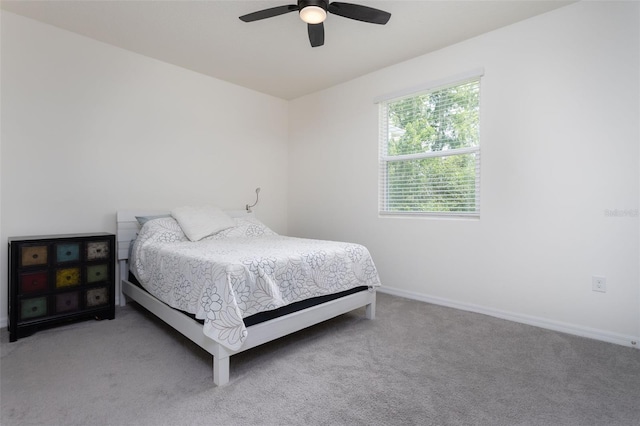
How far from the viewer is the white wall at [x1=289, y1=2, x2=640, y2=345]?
228 cm

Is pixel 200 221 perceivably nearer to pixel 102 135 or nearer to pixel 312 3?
pixel 102 135

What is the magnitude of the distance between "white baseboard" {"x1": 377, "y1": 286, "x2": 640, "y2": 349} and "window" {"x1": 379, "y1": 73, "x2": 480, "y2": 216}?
33.7 inches

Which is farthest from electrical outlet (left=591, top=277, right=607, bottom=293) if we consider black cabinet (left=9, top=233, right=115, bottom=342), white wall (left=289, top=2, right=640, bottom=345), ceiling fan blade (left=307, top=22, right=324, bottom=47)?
black cabinet (left=9, top=233, right=115, bottom=342)

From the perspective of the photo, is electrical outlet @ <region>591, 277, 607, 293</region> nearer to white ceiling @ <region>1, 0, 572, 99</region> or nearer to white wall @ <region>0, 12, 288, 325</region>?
white ceiling @ <region>1, 0, 572, 99</region>

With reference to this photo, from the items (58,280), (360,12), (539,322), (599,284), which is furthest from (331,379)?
(360,12)

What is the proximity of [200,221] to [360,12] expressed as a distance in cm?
218

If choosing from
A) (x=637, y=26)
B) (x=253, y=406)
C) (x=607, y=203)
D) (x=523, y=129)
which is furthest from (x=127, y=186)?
(x=637, y=26)

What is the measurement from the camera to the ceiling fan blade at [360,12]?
2.12 metres

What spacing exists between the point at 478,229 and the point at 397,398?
6.08 feet

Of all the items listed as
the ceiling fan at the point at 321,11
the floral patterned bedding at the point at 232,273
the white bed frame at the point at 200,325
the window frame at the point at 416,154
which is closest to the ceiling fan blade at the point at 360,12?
the ceiling fan at the point at 321,11

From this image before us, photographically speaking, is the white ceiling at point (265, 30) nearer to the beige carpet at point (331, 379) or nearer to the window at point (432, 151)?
the window at point (432, 151)

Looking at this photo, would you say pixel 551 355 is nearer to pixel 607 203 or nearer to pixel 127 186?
pixel 607 203

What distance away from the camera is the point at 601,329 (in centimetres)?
236

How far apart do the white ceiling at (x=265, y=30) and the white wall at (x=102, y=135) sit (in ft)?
0.69
